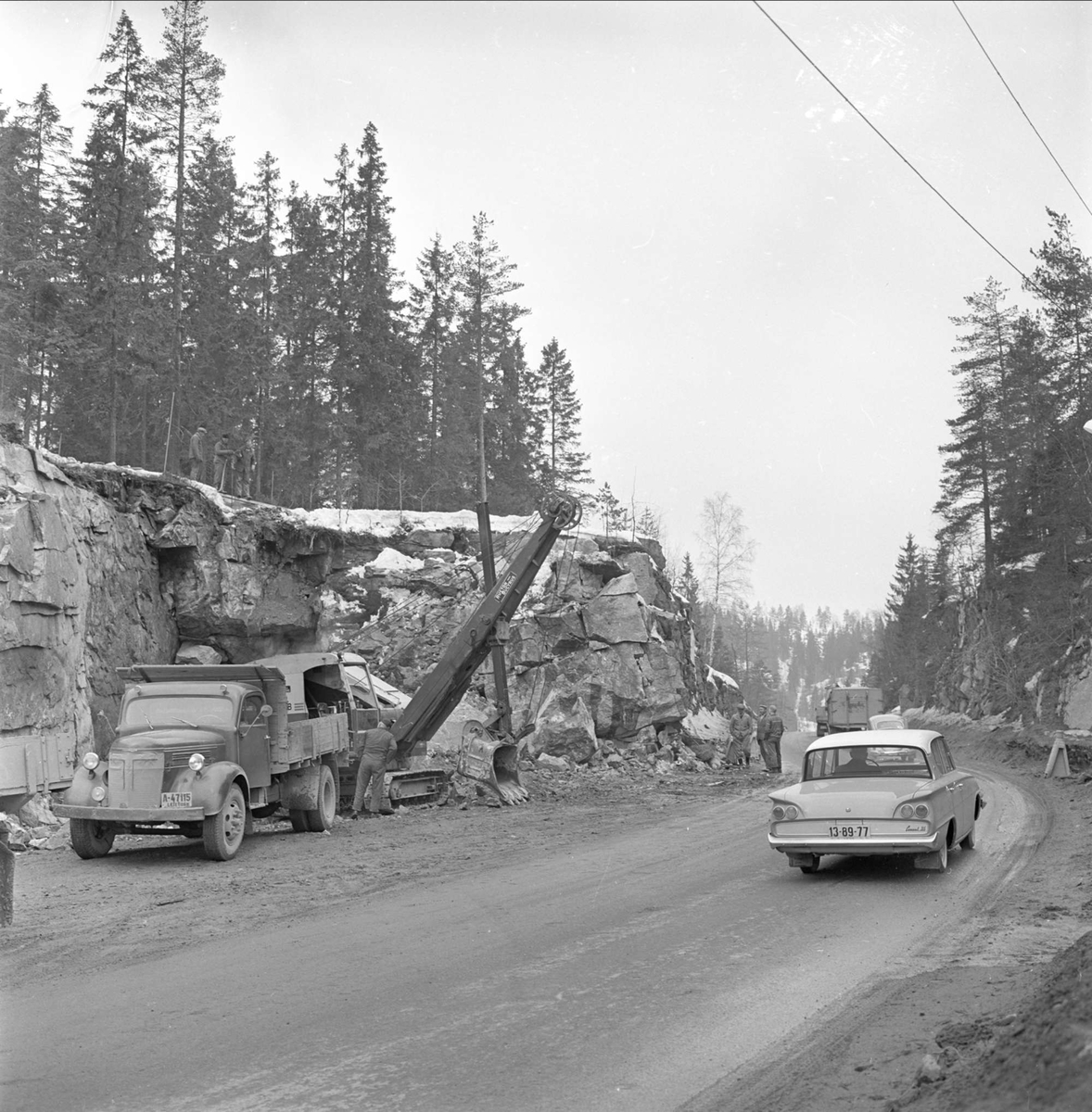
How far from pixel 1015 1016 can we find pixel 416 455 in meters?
39.5

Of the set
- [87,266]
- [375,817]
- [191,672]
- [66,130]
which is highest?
[66,130]

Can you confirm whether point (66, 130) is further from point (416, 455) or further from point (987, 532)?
point (987, 532)

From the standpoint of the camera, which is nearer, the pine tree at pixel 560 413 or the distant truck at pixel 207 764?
the distant truck at pixel 207 764

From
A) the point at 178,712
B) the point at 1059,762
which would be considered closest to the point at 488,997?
the point at 178,712

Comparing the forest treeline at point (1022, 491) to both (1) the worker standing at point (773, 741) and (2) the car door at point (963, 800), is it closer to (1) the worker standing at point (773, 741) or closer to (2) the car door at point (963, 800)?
(1) the worker standing at point (773, 741)

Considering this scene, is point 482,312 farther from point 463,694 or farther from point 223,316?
point 463,694

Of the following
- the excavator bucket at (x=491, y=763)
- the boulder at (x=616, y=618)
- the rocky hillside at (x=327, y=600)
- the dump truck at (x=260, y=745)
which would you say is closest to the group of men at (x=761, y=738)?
the rocky hillside at (x=327, y=600)

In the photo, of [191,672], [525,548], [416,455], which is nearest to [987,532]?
[416,455]

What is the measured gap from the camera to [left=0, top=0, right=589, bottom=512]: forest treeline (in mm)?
32531

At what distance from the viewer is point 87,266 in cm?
3341

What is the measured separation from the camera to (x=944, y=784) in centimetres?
1059

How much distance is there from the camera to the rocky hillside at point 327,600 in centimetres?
2100

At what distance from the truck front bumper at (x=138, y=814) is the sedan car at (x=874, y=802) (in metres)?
6.68

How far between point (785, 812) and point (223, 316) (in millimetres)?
34233
